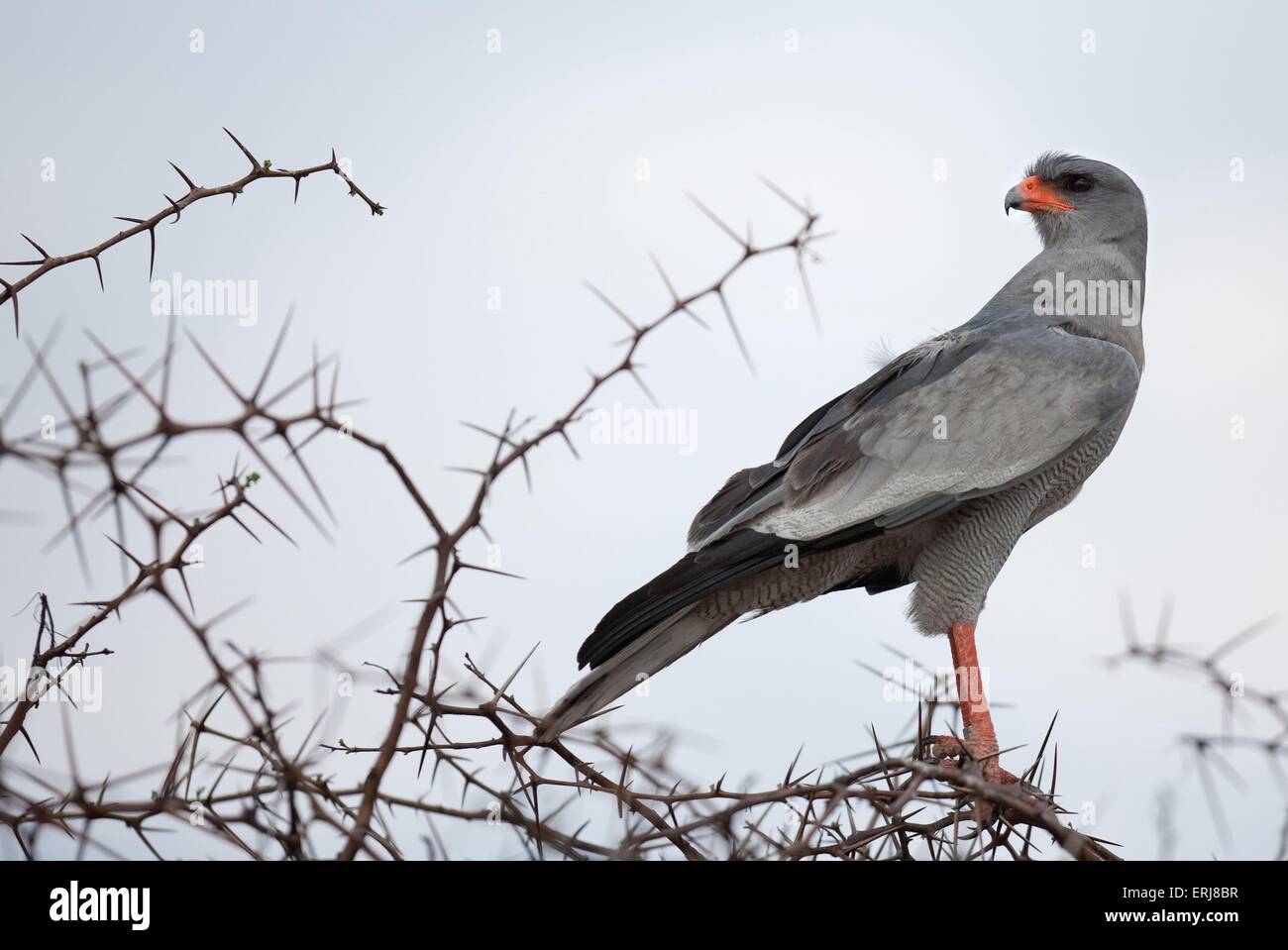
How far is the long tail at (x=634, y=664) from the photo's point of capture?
13.5 feet

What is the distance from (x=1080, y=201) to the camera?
5887 mm

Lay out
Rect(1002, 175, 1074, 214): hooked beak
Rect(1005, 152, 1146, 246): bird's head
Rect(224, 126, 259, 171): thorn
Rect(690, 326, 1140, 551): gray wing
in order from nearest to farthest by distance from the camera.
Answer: Rect(224, 126, 259, 171): thorn
Rect(690, 326, 1140, 551): gray wing
Rect(1005, 152, 1146, 246): bird's head
Rect(1002, 175, 1074, 214): hooked beak

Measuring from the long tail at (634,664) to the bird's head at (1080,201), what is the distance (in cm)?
256

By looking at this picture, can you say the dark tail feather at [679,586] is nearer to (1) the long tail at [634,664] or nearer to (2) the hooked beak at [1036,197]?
(1) the long tail at [634,664]

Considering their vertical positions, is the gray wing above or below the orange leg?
above

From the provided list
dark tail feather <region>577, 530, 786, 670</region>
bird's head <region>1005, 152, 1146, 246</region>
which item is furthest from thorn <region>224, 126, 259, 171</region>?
bird's head <region>1005, 152, 1146, 246</region>

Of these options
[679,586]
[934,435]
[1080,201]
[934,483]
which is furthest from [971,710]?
[1080,201]

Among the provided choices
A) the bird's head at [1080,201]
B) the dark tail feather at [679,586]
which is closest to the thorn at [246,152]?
the dark tail feather at [679,586]

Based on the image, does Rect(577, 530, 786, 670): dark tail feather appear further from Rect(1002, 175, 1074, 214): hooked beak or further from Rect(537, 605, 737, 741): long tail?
Rect(1002, 175, 1074, 214): hooked beak

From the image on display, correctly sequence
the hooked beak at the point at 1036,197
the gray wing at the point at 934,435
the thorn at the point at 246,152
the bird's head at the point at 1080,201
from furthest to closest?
the hooked beak at the point at 1036,197
the bird's head at the point at 1080,201
the gray wing at the point at 934,435
the thorn at the point at 246,152

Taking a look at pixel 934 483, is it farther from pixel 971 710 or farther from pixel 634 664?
pixel 634 664

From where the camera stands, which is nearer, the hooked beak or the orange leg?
the orange leg

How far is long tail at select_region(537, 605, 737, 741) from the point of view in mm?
4105
